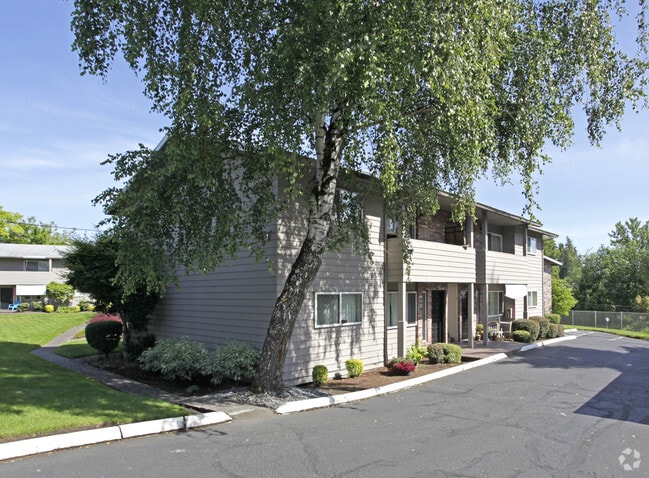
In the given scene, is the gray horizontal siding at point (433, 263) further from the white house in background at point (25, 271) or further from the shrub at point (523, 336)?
the white house in background at point (25, 271)

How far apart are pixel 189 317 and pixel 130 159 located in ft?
22.6

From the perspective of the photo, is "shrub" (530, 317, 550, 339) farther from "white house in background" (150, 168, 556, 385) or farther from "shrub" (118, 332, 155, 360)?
"shrub" (118, 332, 155, 360)

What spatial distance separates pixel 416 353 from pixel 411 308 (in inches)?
98.7

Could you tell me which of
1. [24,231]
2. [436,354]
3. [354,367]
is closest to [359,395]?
[354,367]

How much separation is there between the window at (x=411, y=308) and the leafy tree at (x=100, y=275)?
9.11 metres

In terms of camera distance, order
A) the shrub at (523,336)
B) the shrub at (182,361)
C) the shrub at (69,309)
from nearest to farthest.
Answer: the shrub at (182,361), the shrub at (523,336), the shrub at (69,309)

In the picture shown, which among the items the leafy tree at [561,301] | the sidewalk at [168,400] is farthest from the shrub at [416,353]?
the leafy tree at [561,301]

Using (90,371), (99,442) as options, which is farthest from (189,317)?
(99,442)

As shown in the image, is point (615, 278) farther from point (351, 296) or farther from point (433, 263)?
point (351, 296)

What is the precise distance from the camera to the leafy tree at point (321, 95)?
Result: 773 cm

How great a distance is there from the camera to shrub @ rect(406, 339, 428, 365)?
48.7ft

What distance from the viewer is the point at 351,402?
400 inches

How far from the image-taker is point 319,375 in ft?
38.5

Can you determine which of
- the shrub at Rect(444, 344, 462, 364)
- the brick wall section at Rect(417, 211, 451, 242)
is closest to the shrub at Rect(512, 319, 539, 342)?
the brick wall section at Rect(417, 211, 451, 242)
